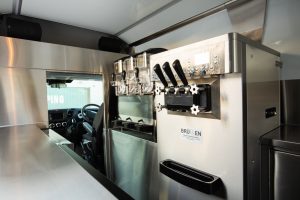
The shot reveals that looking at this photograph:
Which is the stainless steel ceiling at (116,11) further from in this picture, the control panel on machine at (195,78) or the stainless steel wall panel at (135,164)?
the stainless steel wall panel at (135,164)

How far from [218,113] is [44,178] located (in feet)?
2.51

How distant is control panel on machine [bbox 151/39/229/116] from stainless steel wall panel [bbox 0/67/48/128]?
5.10ft

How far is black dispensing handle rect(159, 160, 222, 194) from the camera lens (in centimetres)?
90

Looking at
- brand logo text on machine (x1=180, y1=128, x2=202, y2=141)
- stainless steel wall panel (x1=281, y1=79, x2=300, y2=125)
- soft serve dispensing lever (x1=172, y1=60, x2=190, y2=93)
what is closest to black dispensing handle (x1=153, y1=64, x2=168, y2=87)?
soft serve dispensing lever (x1=172, y1=60, x2=190, y2=93)

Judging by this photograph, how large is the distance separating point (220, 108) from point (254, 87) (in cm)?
20

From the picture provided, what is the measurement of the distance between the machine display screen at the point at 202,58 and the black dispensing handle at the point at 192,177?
1.86 feet

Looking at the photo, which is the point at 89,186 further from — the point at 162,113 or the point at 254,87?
the point at 254,87

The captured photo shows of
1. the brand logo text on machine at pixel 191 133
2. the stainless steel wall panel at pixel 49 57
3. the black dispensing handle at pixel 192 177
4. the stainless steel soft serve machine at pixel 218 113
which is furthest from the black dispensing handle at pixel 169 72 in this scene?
the stainless steel wall panel at pixel 49 57

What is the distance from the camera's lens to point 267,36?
143cm

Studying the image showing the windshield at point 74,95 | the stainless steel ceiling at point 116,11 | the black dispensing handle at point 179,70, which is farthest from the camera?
the windshield at point 74,95

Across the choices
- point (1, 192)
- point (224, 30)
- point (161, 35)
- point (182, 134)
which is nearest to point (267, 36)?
point (224, 30)

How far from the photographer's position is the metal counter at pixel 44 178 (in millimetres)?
545

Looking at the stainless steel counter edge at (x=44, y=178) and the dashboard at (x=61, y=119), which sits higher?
the stainless steel counter edge at (x=44, y=178)

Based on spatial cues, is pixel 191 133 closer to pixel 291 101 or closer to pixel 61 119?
pixel 291 101
